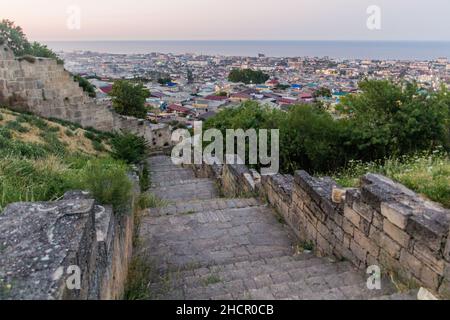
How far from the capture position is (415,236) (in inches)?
133

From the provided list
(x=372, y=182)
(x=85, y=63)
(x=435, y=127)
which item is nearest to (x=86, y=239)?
(x=372, y=182)

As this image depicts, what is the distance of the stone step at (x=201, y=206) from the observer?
700 cm

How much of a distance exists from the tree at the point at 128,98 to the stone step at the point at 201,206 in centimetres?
1552

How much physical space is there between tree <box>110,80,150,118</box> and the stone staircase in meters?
15.5

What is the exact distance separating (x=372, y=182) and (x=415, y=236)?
1.01 metres

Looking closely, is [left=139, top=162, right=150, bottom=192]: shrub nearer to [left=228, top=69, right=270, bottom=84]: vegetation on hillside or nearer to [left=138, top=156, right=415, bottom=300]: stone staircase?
[left=138, top=156, right=415, bottom=300]: stone staircase

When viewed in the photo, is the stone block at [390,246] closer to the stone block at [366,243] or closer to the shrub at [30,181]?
the stone block at [366,243]

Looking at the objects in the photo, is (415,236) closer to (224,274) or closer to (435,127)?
(224,274)

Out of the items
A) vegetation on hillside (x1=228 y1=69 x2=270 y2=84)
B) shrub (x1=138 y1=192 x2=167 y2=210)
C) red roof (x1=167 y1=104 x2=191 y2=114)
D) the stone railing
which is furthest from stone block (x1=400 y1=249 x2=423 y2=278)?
vegetation on hillside (x1=228 y1=69 x2=270 y2=84)

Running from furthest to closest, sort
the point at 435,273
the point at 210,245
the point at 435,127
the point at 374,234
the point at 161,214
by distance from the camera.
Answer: the point at 435,127 < the point at 161,214 < the point at 210,245 < the point at 374,234 < the point at 435,273

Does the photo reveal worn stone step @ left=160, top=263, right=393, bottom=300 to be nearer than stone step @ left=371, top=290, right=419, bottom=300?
No

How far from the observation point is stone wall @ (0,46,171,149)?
1437 centimetres

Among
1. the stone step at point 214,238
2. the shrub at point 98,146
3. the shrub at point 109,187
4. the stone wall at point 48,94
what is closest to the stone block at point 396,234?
the stone step at point 214,238

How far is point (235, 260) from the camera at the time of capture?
5129 millimetres
